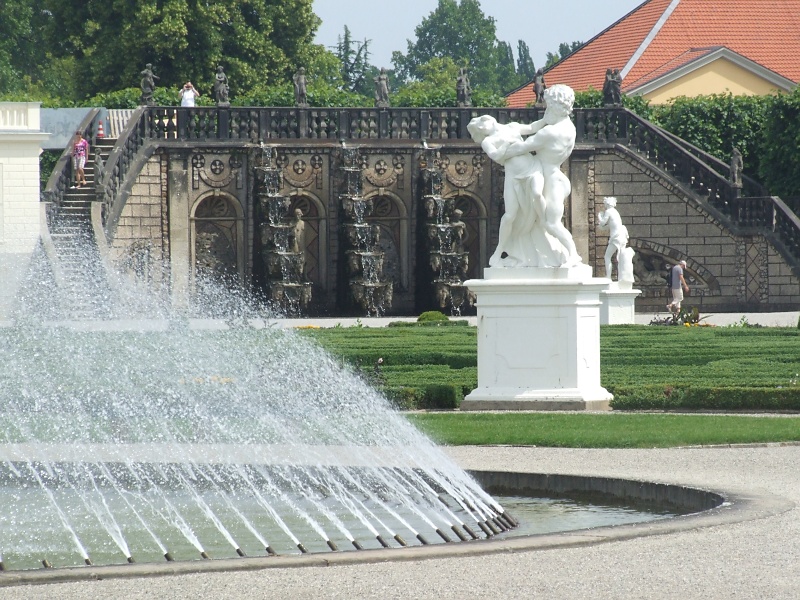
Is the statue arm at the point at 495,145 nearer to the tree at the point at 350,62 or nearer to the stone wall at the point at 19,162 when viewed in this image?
the stone wall at the point at 19,162

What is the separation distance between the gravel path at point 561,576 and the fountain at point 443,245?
3109cm

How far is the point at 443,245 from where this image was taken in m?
41.8

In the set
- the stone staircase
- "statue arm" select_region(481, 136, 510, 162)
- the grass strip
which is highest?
"statue arm" select_region(481, 136, 510, 162)

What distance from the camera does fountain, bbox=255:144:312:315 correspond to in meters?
41.0

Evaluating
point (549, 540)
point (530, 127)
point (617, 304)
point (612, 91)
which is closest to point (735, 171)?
point (612, 91)

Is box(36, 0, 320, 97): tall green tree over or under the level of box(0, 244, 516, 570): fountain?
over

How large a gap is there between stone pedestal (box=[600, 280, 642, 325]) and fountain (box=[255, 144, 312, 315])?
11.3 m

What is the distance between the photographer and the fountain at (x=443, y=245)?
41.5 m

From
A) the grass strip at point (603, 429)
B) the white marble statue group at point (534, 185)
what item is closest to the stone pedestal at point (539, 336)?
the white marble statue group at point (534, 185)

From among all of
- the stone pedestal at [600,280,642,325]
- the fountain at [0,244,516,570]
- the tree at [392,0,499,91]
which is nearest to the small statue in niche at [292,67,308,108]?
the stone pedestal at [600,280,642,325]

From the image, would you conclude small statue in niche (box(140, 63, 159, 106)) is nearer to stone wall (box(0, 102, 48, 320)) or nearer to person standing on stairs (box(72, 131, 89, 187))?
person standing on stairs (box(72, 131, 89, 187))

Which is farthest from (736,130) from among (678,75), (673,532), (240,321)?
(673,532)

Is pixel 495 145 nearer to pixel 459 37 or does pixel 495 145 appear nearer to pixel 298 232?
pixel 298 232

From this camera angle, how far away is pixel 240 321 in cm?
2858
